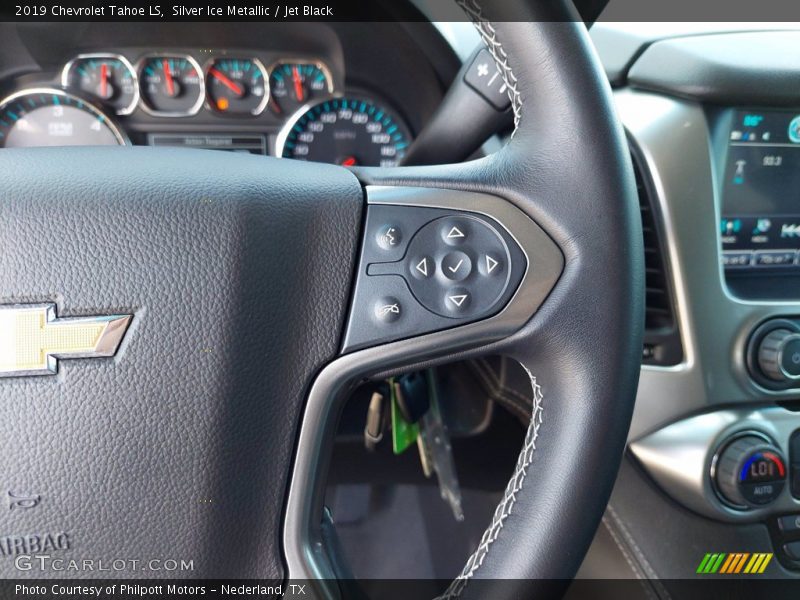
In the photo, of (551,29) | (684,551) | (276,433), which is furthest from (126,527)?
(684,551)

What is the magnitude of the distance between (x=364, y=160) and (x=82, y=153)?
0.84 meters

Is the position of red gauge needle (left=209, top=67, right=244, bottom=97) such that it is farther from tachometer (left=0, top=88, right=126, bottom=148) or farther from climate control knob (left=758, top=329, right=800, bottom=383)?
climate control knob (left=758, top=329, right=800, bottom=383)

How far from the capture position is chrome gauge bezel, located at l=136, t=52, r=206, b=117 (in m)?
1.41

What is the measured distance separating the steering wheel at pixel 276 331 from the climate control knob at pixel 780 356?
444mm

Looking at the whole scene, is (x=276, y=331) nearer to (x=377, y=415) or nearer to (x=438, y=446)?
(x=377, y=415)

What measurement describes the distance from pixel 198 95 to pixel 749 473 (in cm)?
119

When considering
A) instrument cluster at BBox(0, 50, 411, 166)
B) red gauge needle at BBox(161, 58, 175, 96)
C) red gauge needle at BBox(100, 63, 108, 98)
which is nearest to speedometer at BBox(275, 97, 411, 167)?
instrument cluster at BBox(0, 50, 411, 166)

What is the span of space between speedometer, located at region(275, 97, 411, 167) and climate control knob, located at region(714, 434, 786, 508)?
831mm

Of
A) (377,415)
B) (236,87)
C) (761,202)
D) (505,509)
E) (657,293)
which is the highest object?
(236,87)

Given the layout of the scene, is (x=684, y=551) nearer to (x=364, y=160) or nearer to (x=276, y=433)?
(x=276, y=433)

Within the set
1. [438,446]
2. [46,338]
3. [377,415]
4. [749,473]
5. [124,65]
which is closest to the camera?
[46,338]

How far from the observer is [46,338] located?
0.64 metres

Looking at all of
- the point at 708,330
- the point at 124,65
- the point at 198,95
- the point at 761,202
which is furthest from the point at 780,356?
the point at 124,65

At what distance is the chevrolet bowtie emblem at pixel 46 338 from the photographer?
636mm
